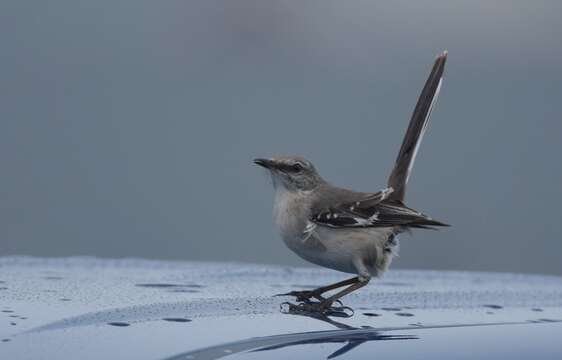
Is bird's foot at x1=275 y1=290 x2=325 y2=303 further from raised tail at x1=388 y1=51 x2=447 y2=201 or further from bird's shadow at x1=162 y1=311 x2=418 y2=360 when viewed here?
raised tail at x1=388 y1=51 x2=447 y2=201

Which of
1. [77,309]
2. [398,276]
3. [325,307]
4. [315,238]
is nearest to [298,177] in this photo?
[315,238]

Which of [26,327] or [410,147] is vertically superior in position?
[410,147]

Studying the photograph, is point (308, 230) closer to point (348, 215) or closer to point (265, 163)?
point (348, 215)

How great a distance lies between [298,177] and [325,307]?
242 cm

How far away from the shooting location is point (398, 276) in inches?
192

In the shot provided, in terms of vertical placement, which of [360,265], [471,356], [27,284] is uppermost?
[360,265]

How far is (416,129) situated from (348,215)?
745 millimetres

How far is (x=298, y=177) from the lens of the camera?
6074mm

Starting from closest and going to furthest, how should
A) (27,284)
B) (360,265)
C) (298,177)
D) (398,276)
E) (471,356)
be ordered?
1. (471,356)
2. (27,284)
3. (398,276)
4. (360,265)
5. (298,177)

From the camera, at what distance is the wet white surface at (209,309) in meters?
2.58

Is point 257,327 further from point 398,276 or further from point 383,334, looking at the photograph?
point 398,276

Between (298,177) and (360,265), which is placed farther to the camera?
(298,177)

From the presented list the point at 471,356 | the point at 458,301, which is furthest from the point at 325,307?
the point at 471,356

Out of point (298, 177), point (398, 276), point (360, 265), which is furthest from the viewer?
point (298, 177)
